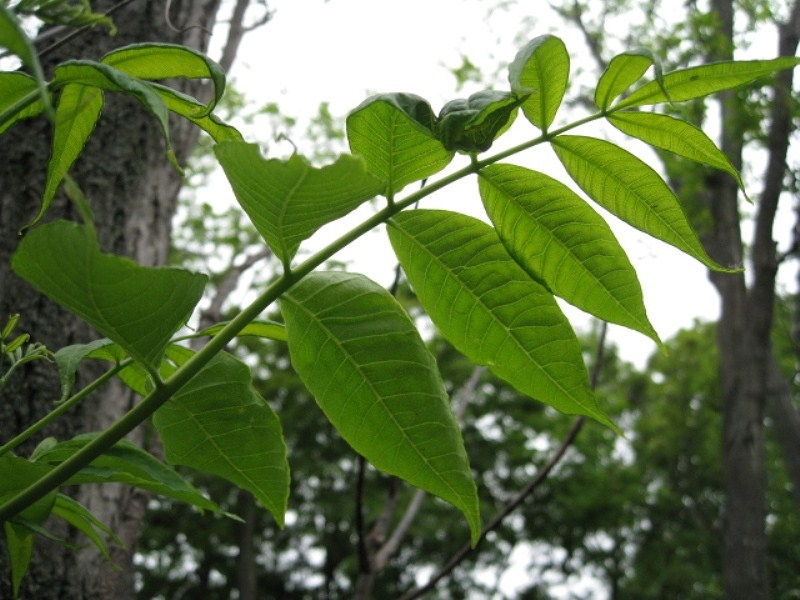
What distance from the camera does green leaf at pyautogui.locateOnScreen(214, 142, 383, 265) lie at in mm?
502

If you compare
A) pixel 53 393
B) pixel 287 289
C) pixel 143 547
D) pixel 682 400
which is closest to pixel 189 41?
pixel 53 393

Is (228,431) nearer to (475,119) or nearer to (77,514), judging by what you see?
(77,514)

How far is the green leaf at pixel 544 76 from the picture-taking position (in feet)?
2.05

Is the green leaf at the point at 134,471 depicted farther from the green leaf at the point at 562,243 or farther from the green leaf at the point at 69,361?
the green leaf at the point at 562,243

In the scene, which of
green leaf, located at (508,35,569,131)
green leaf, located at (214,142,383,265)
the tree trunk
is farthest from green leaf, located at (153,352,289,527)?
the tree trunk

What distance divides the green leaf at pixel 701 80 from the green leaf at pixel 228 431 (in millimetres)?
382

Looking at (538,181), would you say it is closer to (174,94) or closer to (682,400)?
(174,94)

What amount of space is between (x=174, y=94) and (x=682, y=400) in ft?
48.9

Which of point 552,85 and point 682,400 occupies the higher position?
point 682,400

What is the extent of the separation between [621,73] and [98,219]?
1.12 metres

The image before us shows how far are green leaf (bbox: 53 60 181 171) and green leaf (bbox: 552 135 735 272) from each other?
329 millimetres

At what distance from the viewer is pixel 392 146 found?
23.7 inches

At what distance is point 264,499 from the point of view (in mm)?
692

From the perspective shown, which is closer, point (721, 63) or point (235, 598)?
point (721, 63)
